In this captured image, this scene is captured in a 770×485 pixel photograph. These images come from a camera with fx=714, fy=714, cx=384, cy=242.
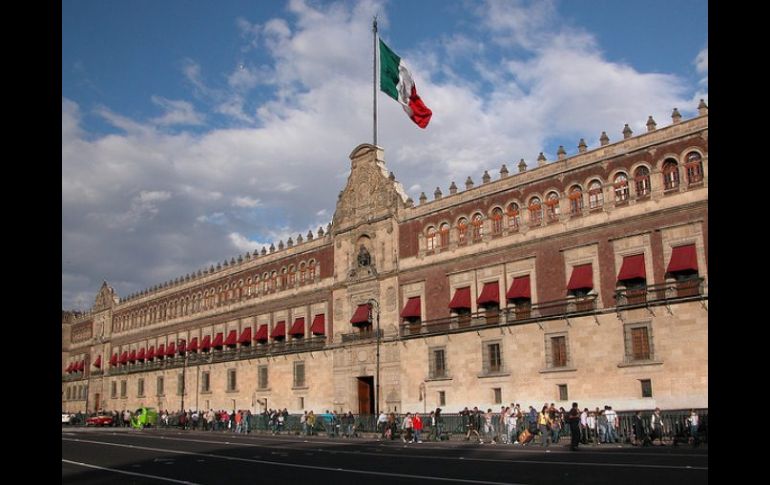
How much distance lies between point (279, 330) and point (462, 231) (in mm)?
19947

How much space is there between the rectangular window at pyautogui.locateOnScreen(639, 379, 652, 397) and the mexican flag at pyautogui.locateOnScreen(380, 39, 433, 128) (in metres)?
16.9

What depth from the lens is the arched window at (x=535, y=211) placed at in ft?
127

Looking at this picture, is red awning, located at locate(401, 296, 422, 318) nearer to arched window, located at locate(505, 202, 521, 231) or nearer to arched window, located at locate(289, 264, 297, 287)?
arched window, located at locate(505, 202, 521, 231)

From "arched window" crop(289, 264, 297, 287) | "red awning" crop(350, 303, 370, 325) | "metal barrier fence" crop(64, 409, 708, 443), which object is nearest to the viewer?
"metal barrier fence" crop(64, 409, 708, 443)

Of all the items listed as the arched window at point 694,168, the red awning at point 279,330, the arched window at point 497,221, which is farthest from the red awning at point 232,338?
the arched window at point 694,168

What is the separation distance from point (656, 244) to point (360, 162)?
22788 millimetres

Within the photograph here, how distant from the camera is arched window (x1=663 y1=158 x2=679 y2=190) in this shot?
109 feet

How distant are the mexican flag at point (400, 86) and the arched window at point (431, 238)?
867 centimetres

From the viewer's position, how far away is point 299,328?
53.7 metres

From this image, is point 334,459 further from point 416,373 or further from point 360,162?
point 360,162

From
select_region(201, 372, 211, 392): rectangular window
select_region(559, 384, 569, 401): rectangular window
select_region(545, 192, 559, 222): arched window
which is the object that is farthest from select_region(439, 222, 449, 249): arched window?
select_region(201, 372, 211, 392): rectangular window

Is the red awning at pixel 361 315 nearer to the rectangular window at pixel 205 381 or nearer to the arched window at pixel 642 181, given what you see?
the arched window at pixel 642 181
